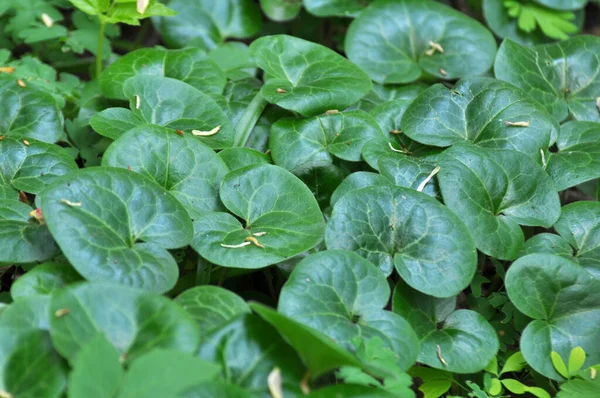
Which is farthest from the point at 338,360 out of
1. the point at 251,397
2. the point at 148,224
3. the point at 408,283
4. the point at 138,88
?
the point at 138,88

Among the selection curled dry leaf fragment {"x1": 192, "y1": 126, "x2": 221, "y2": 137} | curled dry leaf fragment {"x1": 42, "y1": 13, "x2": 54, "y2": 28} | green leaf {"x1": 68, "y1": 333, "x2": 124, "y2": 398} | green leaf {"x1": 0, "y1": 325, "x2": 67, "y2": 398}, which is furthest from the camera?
curled dry leaf fragment {"x1": 42, "y1": 13, "x2": 54, "y2": 28}

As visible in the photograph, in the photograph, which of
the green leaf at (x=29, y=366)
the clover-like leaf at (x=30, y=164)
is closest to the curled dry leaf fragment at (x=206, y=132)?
the clover-like leaf at (x=30, y=164)

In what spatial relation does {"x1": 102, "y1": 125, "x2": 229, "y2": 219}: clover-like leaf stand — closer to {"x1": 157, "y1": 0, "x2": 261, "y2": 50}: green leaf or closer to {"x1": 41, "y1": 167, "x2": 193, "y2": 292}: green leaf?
{"x1": 41, "y1": 167, "x2": 193, "y2": 292}: green leaf

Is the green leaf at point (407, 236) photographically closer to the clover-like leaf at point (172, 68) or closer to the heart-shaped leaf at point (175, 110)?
the heart-shaped leaf at point (175, 110)

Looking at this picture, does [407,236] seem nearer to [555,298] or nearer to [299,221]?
[299,221]

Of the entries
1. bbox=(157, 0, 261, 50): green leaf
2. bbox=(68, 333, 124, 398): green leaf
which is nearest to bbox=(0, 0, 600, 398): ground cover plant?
bbox=(68, 333, 124, 398): green leaf

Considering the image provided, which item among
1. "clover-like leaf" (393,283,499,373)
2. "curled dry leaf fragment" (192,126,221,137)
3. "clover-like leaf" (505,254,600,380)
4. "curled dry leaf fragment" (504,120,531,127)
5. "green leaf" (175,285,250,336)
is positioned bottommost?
"clover-like leaf" (393,283,499,373)

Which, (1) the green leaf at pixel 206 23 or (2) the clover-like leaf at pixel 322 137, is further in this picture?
(1) the green leaf at pixel 206 23
